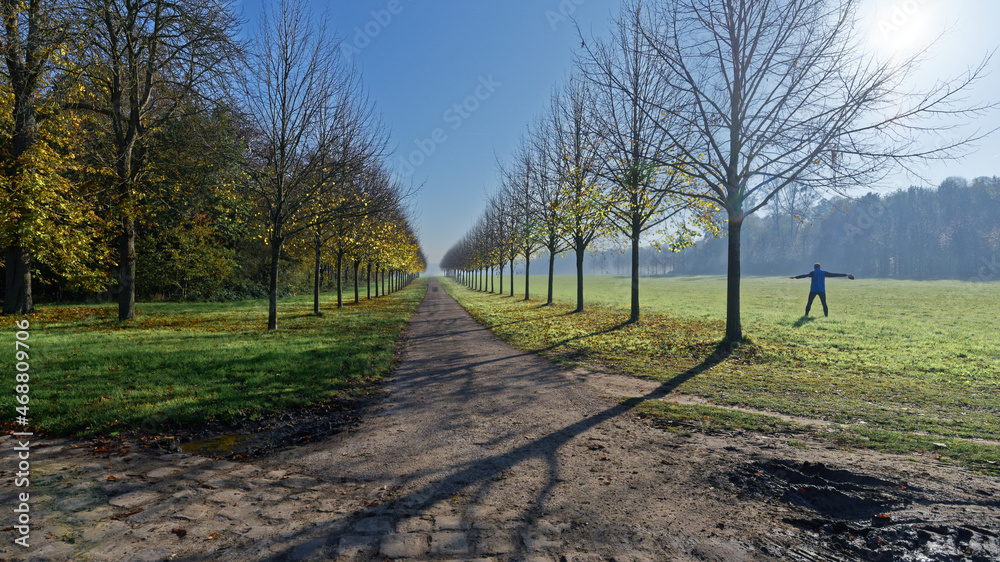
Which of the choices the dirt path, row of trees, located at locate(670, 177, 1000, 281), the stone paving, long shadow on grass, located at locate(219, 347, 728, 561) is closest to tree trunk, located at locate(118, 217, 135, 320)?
the dirt path

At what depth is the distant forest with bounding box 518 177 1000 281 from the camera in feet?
237

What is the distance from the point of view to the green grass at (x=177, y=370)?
5.49 metres

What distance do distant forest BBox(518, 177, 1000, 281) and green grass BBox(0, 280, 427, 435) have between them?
68786 millimetres

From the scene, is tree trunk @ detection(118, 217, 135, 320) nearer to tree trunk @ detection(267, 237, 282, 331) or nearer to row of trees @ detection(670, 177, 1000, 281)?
tree trunk @ detection(267, 237, 282, 331)

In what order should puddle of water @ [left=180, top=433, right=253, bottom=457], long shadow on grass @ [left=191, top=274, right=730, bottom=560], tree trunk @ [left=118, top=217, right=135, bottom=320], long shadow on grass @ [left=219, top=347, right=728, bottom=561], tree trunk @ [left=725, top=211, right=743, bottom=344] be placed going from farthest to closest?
tree trunk @ [left=118, top=217, right=135, bottom=320]
tree trunk @ [left=725, top=211, right=743, bottom=344]
puddle of water @ [left=180, top=433, right=253, bottom=457]
long shadow on grass @ [left=191, top=274, right=730, bottom=560]
long shadow on grass @ [left=219, top=347, right=728, bottom=561]

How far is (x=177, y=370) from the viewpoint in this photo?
7.52 metres

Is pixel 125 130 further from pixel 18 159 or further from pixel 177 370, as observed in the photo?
pixel 177 370

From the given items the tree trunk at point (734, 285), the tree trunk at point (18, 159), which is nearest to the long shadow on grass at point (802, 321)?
the tree trunk at point (734, 285)

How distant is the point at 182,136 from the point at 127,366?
1061 centimetres

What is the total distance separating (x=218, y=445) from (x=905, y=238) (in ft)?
367

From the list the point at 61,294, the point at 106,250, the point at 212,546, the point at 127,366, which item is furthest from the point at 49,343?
the point at 61,294

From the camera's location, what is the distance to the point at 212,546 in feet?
9.29

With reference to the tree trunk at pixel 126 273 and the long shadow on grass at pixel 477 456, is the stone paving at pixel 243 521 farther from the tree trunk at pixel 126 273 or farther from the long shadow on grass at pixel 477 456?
the tree trunk at pixel 126 273

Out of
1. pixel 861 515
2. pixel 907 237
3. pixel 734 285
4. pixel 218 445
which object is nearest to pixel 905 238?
pixel 907 237
